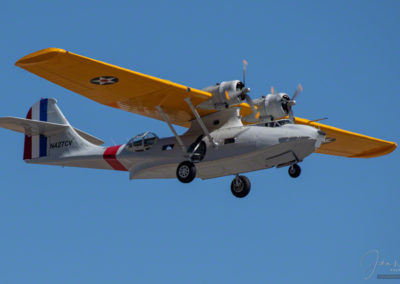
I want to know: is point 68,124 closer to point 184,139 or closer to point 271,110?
point 184,139

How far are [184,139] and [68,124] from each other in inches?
203

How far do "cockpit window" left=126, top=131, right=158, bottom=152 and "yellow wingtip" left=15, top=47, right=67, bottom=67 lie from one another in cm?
508

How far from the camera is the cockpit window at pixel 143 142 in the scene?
23.6 meters

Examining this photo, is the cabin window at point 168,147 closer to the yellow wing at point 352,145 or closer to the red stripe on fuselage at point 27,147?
the red stripe on fuselage at point 27,147

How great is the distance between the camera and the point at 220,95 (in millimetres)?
22453

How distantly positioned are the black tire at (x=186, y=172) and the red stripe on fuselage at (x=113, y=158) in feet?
8.74

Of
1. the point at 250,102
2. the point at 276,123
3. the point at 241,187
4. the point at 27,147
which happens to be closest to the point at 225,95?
the point at 250,102

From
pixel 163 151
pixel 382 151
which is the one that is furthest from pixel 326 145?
pixel 163 151

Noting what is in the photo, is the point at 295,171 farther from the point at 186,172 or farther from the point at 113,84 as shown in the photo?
the point at 113,84

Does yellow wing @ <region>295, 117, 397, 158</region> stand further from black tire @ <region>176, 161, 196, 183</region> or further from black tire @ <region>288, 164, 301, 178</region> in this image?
black tire @ <region>176, 161, 196, 183</region>

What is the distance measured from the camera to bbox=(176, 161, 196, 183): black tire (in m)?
22.2

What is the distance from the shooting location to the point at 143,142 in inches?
931

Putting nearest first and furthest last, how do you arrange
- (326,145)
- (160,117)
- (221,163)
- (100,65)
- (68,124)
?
(100,65) → (221,163) → (160,117) → (68,124) → (326,145)

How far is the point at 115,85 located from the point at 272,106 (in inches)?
196
